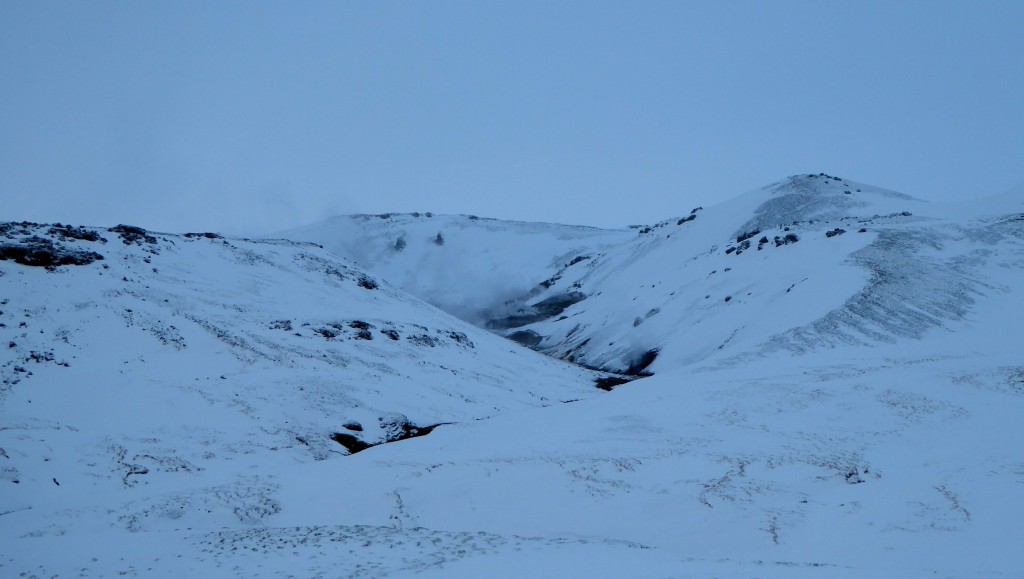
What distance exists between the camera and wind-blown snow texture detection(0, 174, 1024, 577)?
1468cm

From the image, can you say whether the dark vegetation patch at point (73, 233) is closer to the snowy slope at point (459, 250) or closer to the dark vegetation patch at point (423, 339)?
the dark vegetation patch at point (423, 339)

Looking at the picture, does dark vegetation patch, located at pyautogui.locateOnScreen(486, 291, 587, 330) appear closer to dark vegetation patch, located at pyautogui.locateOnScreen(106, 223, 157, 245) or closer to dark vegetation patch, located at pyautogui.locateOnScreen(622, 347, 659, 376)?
dark vegetation patch, located at pyautogui.locateOnScreen(622, 347, 659, 376)

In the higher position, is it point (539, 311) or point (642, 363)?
point (539, 311)

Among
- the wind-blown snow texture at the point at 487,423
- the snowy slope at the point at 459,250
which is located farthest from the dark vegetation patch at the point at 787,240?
the snowy slope at the point at 459,250

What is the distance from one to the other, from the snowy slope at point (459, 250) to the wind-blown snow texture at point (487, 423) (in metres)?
37.0

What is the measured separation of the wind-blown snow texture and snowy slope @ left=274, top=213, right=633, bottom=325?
37.0 meters

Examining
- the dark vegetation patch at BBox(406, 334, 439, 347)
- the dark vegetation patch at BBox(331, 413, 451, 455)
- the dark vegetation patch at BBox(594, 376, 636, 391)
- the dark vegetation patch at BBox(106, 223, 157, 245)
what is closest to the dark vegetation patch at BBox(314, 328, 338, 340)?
the dark vegetation patch at BBox(406, 334, 439, 347)

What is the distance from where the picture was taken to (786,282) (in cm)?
5062

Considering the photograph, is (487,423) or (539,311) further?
(539,311)

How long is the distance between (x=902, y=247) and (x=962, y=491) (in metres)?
40.7

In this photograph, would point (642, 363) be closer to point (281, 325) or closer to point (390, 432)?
point (281, 325)

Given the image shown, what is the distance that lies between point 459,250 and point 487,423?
8014 cm

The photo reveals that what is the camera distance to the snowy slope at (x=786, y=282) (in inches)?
1642

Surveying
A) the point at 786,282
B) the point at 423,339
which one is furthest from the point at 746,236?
the point at 423,339
